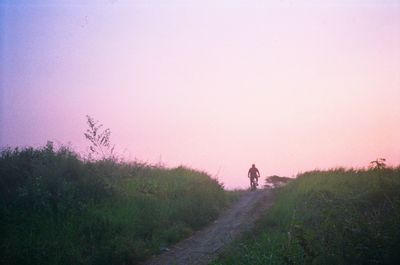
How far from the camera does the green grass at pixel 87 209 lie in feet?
40.5

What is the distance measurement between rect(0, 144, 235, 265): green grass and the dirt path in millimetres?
476

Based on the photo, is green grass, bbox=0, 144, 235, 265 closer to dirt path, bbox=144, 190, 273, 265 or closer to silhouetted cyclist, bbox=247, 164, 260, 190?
dirt path, bbox=144, 190, 273, 265

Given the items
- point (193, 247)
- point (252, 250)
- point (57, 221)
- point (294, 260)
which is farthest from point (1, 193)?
point (294, 260)


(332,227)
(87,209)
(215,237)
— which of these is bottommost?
(215,237)

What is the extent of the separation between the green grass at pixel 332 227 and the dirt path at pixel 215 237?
0.81 m

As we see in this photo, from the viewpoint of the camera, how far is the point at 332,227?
8.79 m

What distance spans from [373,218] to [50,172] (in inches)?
482

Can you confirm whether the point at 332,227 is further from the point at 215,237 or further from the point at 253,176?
the point at 253,176

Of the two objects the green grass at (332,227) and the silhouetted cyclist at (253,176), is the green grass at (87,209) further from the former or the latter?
the silhouetted cyclist at (253,176)

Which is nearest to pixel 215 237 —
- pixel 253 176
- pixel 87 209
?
pixel 87 209

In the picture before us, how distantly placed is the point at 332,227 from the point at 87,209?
9436 mm

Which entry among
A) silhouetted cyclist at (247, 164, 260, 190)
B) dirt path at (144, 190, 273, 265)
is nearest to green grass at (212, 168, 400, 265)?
dirt path at (144, 190, 273, 265)

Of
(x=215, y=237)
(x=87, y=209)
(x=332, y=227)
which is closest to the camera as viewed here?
(x=332, y=227)

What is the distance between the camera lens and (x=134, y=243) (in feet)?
43.4
